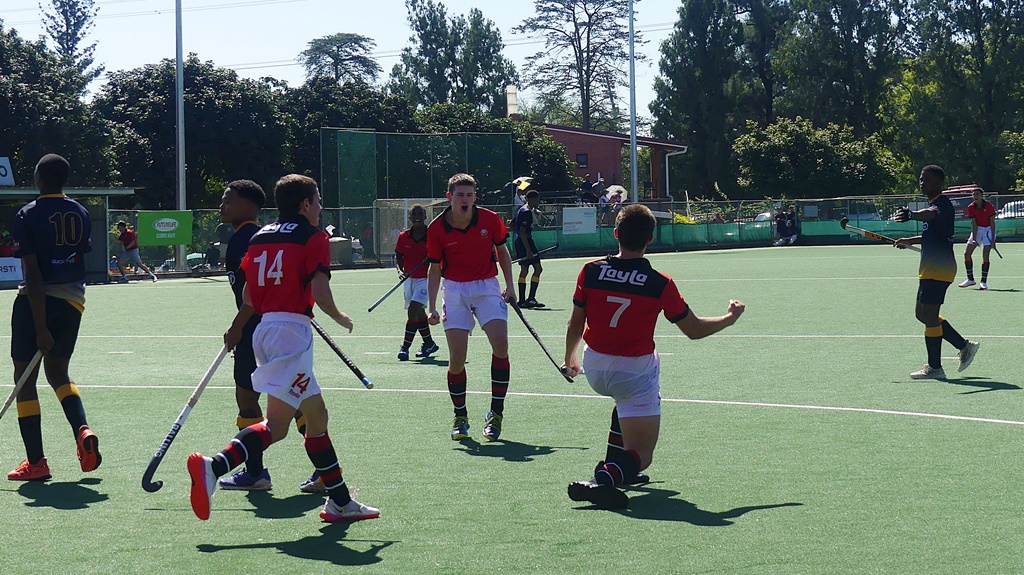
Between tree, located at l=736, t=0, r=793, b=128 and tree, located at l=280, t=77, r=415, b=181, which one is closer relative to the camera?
tree, located at l=280, t=77, r=415, b=181

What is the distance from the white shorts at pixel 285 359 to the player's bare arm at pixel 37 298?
6.08 ft

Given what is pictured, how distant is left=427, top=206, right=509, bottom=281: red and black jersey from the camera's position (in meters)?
8.75

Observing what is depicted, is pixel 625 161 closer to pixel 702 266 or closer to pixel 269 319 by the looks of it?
pixel 702 266

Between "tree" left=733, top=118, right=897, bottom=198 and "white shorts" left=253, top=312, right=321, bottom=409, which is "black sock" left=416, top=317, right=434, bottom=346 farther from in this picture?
"tree" left=733, top=118, right=897, bottom=198

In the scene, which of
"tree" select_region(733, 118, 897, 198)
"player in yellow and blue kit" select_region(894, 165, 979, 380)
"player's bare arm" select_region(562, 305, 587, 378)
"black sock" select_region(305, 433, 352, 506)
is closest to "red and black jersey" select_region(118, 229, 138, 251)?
"player in yellow and blue kit" select_region(894, 165, 979, 380)

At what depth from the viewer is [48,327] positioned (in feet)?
23.6

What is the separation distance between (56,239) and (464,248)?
289 centimetres

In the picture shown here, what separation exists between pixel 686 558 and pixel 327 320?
14.0 m

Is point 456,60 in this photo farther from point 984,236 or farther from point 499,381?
point 499,381

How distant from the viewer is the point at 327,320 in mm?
18641

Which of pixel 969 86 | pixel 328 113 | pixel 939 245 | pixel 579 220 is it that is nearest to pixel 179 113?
pixel 579 220

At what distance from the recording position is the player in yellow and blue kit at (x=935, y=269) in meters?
11.2

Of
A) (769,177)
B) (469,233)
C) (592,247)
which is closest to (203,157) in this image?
(592,247)

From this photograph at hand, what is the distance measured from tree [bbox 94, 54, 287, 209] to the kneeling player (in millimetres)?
48695
